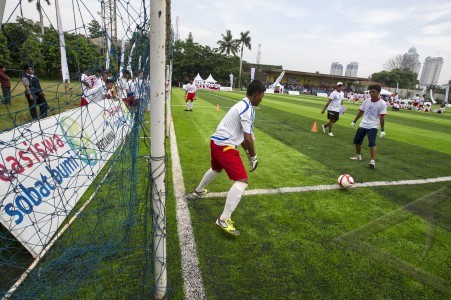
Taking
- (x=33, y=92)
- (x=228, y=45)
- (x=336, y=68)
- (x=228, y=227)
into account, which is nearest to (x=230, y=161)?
(x=228, y=227)

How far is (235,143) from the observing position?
11.9 feet

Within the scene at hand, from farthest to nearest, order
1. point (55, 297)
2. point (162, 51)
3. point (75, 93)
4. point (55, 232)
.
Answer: point (55, 232), point (75, 93), point (55, 297), point (162, 51)

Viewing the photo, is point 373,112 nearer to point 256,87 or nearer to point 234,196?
point 256,87

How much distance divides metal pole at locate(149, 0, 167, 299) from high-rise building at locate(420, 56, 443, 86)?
502 ft

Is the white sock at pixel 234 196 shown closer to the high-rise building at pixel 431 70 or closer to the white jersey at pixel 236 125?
the white jersey at pixel 236 125

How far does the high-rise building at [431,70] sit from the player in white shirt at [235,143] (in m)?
151

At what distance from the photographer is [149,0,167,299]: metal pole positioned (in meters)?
1.94

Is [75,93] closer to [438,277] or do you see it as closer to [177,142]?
[438,277]

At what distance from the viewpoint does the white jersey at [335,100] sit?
9844 millimetres

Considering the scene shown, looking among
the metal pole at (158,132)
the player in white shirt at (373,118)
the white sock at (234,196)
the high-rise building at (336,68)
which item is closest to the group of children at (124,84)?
the metal pole at (158,132)

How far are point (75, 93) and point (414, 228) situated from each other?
15.4 ft

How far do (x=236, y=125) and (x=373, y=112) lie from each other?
4.51 metres

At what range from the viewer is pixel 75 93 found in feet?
8.52

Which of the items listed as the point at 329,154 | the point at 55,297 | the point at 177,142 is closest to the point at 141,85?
the point at 55,297
